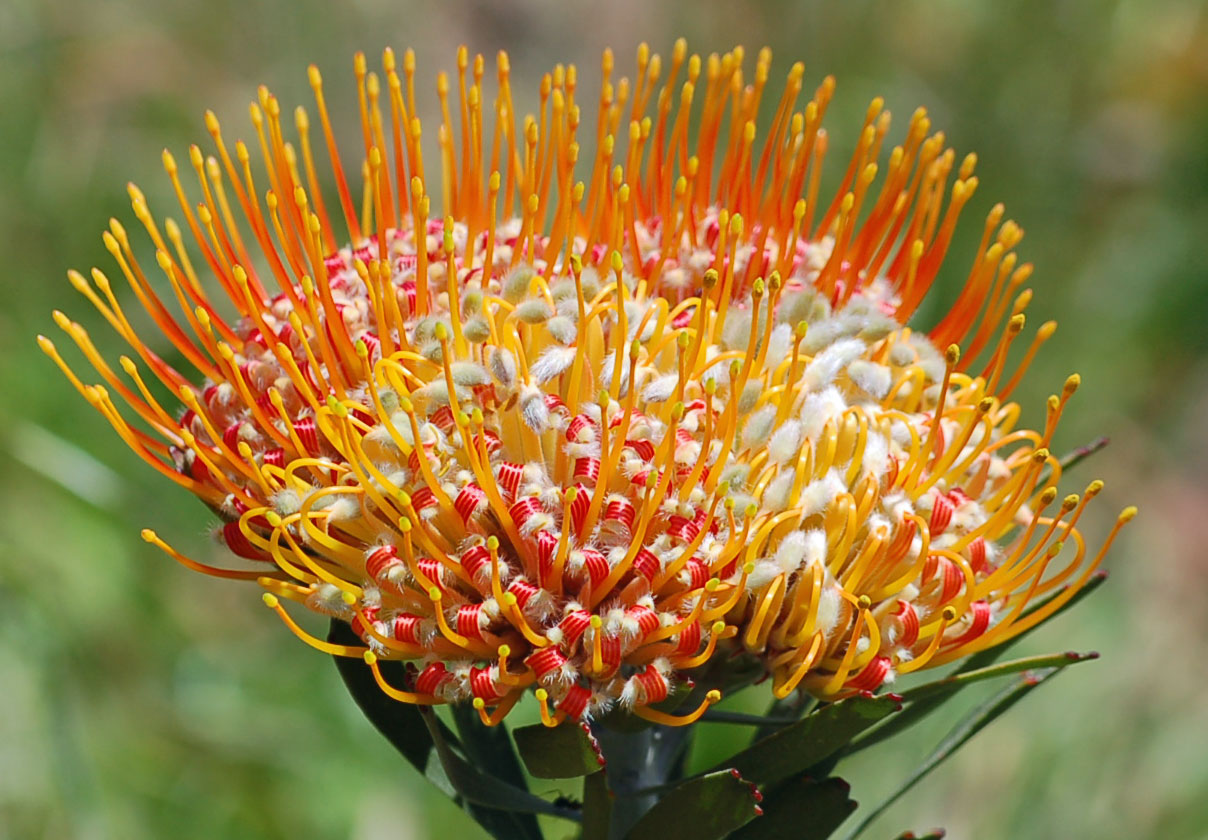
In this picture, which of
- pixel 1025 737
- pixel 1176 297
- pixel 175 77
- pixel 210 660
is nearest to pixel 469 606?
pixel 210 660

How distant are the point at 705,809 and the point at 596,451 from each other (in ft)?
1.09

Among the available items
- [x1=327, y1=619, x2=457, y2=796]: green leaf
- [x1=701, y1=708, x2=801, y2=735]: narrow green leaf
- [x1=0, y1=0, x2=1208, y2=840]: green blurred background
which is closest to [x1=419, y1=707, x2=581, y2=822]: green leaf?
[x1=327, y1=619, x2=457, y2=796]: green leaf

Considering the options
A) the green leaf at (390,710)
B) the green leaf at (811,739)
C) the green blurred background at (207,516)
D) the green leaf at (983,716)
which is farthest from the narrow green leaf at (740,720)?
the green blurred background at (207,516)

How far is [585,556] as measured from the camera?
976 millimetres

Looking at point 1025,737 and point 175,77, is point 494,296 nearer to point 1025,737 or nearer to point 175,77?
point 1025,737

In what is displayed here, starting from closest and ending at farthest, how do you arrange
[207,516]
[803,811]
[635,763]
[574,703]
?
[574,703] < [803,811] < [635,763] < [207,516]

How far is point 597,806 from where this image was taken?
1.06 meters

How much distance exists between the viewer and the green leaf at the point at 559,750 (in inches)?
37.2

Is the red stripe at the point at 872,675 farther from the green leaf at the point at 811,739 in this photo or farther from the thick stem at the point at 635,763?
the thick stem at the point at 635,763

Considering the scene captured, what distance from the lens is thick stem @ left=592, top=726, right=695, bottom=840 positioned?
1.20 m

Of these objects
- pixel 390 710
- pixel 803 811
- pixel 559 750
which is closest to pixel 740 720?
pixel 803 811

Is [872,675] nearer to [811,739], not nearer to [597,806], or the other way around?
[811,739]

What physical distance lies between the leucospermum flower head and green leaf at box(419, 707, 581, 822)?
0.05m

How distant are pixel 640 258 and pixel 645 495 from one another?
41 cm
